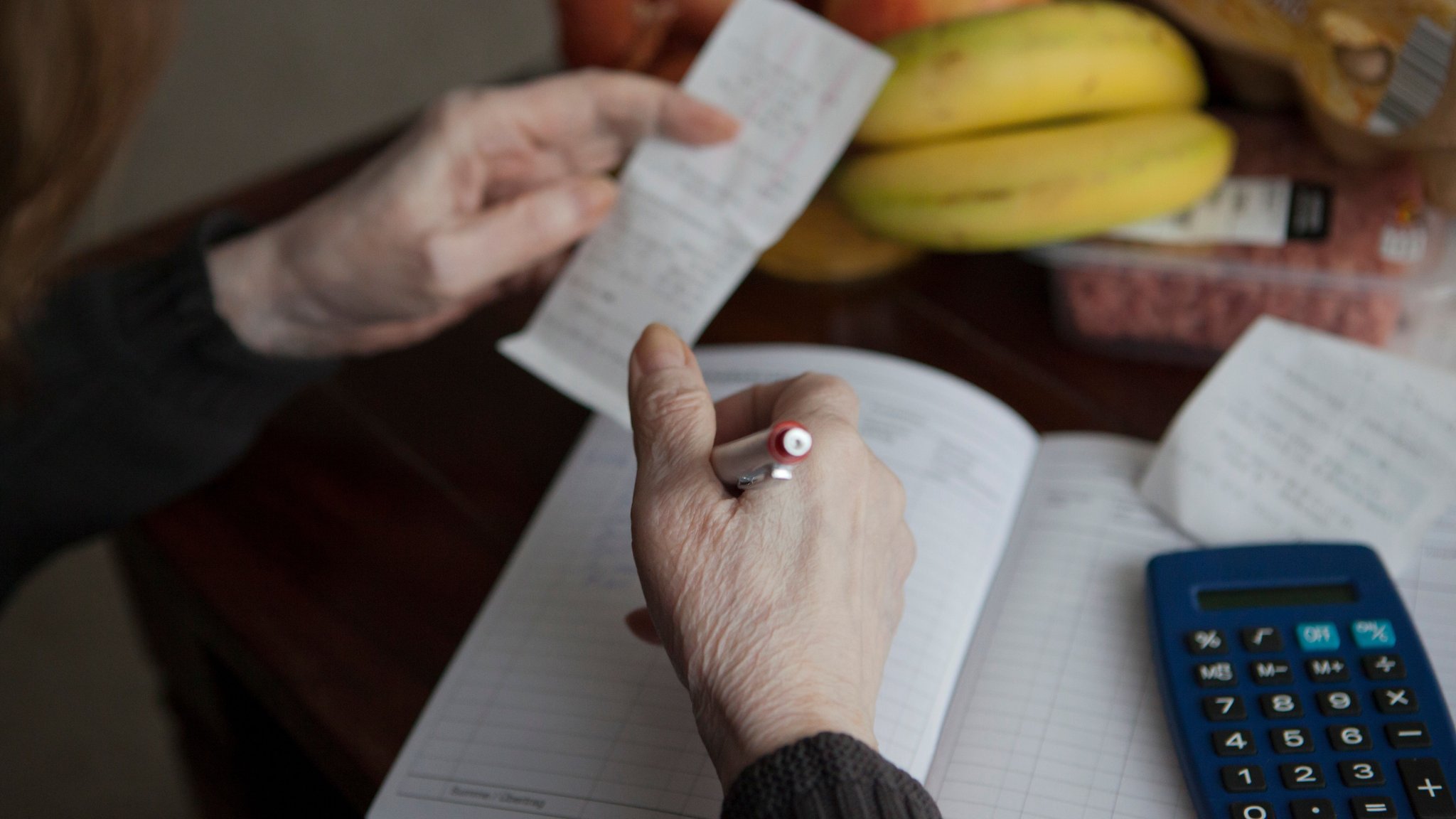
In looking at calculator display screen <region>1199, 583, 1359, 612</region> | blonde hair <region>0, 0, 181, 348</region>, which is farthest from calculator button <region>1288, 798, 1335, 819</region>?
blonde hair <region>0, 0, 181, 348</region>

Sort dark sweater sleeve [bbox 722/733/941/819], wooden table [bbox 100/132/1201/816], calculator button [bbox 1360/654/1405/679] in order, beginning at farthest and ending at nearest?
wooden table [bbox 100/132/1201/816]
calculator button [bbox 1360/654/1405/679]
dark sweater sleeve [bbox 722/733/941/819]

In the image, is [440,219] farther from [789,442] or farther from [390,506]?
[789,442]

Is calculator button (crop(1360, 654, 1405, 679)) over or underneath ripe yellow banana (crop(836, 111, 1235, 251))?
underneath

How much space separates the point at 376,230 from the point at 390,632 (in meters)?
0.26

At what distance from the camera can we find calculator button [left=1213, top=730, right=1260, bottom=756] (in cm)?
47

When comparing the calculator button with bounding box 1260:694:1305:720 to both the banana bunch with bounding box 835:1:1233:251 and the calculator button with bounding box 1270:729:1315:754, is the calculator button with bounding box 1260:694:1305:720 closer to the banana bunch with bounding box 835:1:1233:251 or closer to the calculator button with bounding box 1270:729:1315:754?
the calculator button with bounding box 1270:729:1315:754

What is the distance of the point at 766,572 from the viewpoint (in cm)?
44

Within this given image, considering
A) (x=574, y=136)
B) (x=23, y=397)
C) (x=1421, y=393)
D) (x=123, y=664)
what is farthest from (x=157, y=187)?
(x=1421, y=393)

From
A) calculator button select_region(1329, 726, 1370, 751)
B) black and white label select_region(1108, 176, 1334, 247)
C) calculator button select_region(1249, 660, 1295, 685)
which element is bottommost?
calculator button select_region(1329, 726, 1370, 751)

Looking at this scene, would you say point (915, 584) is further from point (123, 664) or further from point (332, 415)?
point (123, 664)

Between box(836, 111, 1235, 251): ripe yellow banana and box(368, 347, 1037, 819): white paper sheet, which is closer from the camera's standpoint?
box(368, 347, 1037, 819): white paper sheet

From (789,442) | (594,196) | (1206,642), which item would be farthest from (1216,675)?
(594,196)

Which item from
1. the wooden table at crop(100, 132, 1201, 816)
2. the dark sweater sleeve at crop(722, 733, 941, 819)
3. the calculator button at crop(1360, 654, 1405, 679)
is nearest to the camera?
the dark sweater sleeve at crop(722, 733, 941, 819)

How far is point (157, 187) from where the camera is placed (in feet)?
6.45
